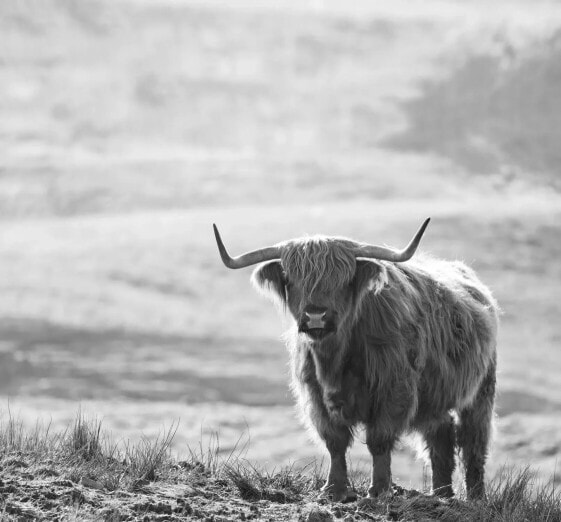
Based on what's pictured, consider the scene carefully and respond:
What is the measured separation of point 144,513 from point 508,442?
107 metres

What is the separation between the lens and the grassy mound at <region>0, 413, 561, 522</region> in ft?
20.1

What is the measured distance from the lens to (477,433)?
8977mm

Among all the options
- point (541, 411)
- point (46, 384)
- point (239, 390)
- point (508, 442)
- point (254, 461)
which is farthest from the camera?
point (239, 390)

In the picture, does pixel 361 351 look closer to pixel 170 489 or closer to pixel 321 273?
pixel 321 273

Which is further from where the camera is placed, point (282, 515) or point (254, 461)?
point (254, 461)

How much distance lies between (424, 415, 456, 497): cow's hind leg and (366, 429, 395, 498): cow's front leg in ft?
5.03

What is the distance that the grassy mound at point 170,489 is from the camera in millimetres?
6112

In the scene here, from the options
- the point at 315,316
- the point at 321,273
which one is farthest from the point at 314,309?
the point at 321,273

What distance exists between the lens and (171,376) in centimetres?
14862

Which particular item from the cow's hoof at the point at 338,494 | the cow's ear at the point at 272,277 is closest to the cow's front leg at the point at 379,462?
the cow's hoof at the point at 338,494

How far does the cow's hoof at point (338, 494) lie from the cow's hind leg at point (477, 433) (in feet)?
6.04

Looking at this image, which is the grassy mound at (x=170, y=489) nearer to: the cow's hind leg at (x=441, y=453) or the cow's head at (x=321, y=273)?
the cow's head at (x=321, y=273)

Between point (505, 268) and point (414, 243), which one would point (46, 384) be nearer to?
point (505, 268)

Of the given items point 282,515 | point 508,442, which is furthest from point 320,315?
point 508,442
